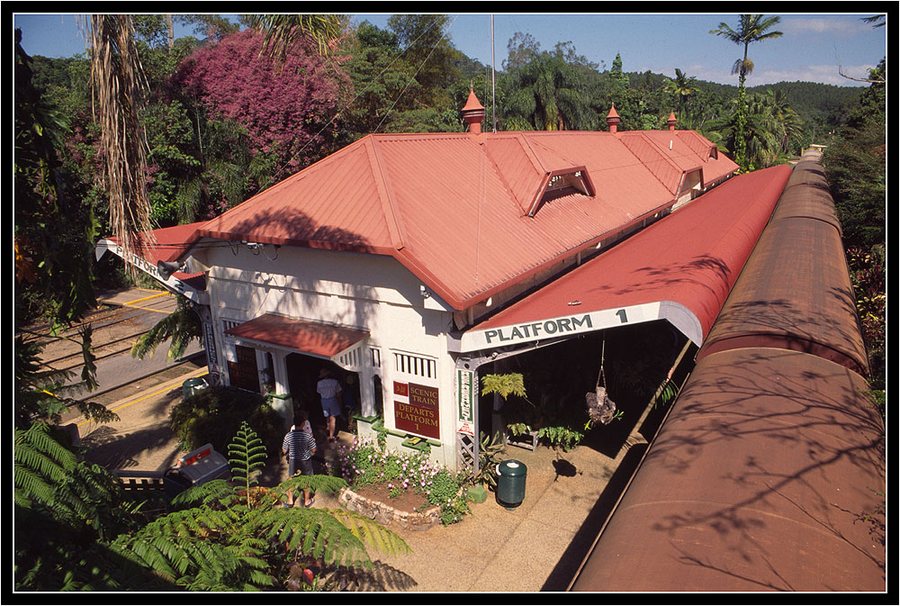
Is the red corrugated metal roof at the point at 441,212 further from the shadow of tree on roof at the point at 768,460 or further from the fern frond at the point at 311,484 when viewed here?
the shadow of tree on roof at the point at 768,460

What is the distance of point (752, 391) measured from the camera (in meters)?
5.94

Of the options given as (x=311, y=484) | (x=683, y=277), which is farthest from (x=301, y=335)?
(x=683, y=277)

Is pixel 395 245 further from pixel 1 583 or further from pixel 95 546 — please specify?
pixel 1 583

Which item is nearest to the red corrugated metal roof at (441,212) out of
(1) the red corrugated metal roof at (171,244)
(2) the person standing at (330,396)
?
(1) the red corrugated metal roof at (171,244)

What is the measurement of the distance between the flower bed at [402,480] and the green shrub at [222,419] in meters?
1.59

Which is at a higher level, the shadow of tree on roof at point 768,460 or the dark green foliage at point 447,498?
the shadow of tree on roof at point 768,460

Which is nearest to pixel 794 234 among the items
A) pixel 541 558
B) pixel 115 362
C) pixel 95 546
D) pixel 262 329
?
pixel 541 558

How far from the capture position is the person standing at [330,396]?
10.5 metres

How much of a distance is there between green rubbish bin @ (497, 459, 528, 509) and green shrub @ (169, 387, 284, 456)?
4253mm

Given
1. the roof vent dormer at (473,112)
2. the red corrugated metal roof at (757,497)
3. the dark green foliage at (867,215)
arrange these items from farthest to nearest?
the roof vent dormer at (473,112), the dark green foliage at (867,215), the red corrugated metal roof at (757,497)

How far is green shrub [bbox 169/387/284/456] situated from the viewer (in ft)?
34.7

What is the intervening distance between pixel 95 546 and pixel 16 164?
3.42 m

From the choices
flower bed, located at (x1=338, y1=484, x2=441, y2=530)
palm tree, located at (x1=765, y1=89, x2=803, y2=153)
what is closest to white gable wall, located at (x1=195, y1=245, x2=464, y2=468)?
flower bed, located at (x1=338, y1=484, x2=441, y2=530)

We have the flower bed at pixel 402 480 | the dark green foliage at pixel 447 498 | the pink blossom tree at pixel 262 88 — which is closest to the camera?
the dark green foliage at pixel 447 498
